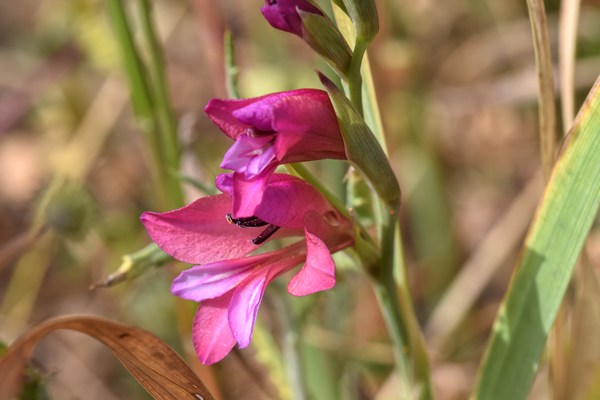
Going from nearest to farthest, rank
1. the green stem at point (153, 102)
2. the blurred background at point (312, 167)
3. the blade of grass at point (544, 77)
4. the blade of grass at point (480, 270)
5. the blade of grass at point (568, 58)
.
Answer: the blade of grass at point (544, 77)
the blade of grass at point (568, 58)
the green stem at point (153, 102)
the blurred background at point (312, 167)
the blade of grass at point (480, 270)

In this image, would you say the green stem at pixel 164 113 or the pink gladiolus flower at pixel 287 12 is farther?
the green stem at pixel 164 113

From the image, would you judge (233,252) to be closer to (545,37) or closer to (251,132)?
(251,132)

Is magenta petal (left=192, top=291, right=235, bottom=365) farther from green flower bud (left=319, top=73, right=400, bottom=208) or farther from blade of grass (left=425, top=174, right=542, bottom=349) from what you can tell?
blade of grass (left=425, top=174, right=542, bottom=349)

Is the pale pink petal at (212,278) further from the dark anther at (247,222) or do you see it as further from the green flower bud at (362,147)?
the green flower bud at (362,147)

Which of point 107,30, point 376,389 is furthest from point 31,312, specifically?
point 376,389

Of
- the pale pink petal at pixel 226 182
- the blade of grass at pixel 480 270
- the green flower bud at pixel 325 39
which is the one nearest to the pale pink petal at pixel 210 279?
the pale pink petal at pixel 226 182

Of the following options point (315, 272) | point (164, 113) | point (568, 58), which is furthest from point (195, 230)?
point (568, 58)

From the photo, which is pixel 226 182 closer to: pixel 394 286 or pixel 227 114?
pixel 227 114
